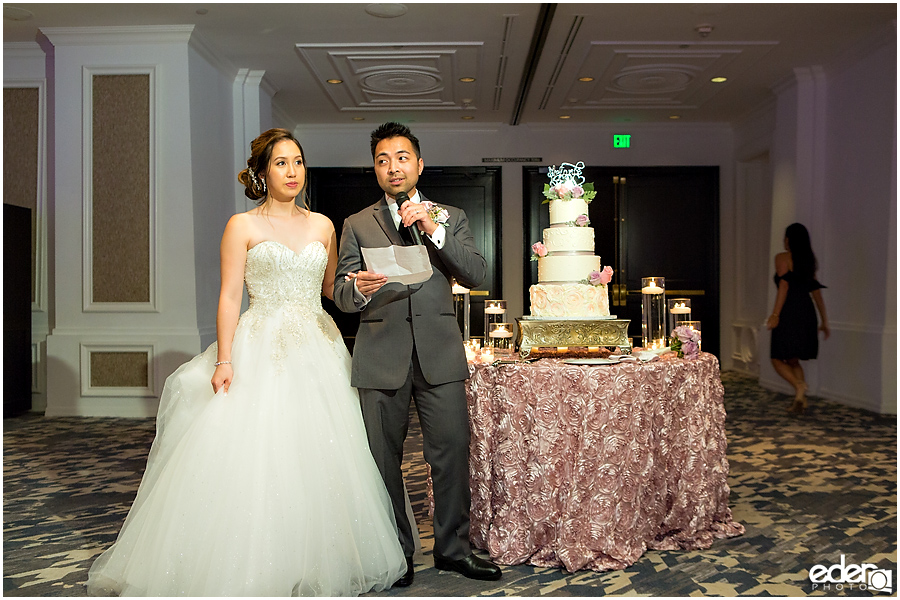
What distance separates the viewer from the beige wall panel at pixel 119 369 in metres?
6.77

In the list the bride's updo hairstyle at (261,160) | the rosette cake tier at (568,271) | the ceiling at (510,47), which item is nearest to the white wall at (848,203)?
the ceiling at (510,47)

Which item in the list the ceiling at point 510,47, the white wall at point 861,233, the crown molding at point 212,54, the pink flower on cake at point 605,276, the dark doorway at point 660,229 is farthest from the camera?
the dark doorway at point 660,229

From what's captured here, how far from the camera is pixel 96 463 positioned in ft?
16.2

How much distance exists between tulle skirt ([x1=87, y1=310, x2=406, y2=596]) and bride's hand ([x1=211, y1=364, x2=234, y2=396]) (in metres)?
0.03

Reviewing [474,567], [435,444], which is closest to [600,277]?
[435,444]

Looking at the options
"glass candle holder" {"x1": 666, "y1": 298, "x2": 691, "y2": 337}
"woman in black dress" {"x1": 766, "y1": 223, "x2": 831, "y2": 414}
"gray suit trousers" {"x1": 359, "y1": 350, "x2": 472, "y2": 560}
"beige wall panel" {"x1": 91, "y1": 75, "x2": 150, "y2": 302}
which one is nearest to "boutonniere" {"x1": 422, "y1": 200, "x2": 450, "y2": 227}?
"gray suit trousers" {"x1": 359, "y1": 350, "x2": 472, "y2": 560}

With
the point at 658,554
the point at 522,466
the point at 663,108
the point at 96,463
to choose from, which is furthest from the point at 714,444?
the point at 663,108

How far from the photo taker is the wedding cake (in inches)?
134

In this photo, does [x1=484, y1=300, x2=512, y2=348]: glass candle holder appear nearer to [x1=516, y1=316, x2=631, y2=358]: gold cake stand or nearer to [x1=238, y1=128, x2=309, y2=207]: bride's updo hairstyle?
[x1=516, y1=316, x2=631, y2=358]: gold cake stand

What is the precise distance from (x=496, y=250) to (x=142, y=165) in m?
5.37

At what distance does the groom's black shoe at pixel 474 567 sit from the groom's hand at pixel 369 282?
1.15 metres

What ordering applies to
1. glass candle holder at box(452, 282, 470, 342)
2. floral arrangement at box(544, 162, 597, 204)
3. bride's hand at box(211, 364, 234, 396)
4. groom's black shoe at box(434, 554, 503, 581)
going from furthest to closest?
floral arrangement at box(544, 162, 597, 204) → glass candle holder at box(452, 282, 470, 342) → groom's black shoe at box(434, 554, 503, 581) → bride's hand at box(211, 364, 234, 396)

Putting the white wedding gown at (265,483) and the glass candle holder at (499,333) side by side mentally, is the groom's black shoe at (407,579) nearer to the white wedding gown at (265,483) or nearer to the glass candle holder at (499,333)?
the white wedding gown at (265,483)

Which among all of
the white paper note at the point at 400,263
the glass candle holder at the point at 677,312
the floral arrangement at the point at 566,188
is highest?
the floral arrangement at the point at 566,188
